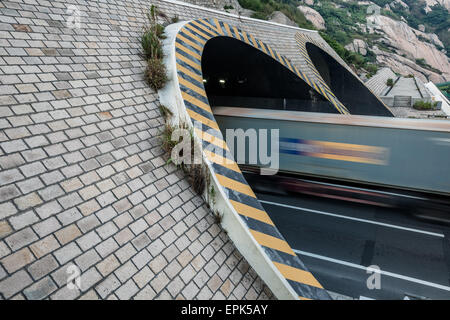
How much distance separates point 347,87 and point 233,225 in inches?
857

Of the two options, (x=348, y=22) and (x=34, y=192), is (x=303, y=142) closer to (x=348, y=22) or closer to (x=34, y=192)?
(x=34, y=192)

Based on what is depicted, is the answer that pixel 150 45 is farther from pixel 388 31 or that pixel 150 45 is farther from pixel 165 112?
pixel 388 31

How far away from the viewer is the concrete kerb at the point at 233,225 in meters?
4.08

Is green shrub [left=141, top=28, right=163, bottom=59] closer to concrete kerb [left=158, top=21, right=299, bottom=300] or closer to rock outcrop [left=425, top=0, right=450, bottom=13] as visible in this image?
concrete kerb [left=158, top=21, right=299, bottom=300]

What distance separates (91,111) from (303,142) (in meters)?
6.63

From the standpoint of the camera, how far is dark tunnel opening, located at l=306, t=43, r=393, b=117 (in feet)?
71.4

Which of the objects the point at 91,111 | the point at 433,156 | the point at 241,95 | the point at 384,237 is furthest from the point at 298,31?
the point at 91,111

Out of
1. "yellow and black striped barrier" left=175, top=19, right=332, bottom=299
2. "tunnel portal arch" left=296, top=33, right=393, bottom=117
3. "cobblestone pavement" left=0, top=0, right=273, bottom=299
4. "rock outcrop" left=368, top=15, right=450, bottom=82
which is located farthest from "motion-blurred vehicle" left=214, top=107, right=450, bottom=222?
"rock outcrop" left=368, top=15, right=450, bottom=82

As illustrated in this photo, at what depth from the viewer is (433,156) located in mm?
7680

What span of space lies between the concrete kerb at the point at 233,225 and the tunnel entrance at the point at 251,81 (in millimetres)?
4294

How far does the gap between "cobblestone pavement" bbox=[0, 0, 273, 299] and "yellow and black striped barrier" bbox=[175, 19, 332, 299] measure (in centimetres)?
46

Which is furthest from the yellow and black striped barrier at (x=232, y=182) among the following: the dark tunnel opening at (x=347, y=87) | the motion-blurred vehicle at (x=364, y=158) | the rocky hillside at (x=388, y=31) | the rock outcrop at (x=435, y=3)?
the rock outcrop at (x=435, y=3)

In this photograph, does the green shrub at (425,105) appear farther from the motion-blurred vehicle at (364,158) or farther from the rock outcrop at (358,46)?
the rock outcrop at (358,46)

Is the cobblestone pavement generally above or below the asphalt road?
above
